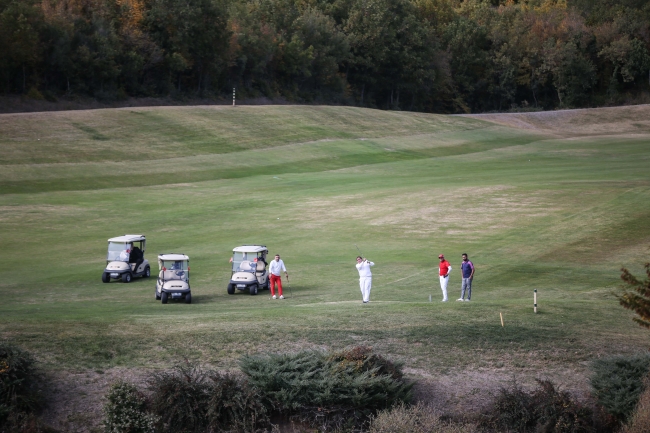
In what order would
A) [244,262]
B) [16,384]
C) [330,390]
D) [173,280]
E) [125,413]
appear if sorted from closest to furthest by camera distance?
[125,413] → [16,384] → [330,390] → [173,280] → [244,262]

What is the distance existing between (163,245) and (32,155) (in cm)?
2359

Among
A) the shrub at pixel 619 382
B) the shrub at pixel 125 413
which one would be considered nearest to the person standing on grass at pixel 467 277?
the shrub at pixel 619 382

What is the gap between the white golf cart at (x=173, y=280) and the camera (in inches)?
961

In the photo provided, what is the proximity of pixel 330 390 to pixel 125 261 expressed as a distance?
15.4 metres

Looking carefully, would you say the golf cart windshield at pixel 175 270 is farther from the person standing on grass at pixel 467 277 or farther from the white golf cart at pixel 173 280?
the person standing on grass at pixel 467 277

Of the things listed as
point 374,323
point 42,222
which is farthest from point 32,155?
point 374,323

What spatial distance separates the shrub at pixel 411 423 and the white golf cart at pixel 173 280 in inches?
443

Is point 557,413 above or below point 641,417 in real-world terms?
below

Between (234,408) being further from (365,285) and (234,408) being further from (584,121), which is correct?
(584,121)

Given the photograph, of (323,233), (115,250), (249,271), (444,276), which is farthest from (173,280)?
Result: (323,233)

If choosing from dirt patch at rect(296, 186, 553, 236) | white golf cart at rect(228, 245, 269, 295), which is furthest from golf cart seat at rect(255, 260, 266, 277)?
dirt patch at rect(296, 186, 553, 236)

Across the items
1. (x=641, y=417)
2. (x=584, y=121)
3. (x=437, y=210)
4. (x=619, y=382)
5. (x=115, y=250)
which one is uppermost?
(x=584, y=121)

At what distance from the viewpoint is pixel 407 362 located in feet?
55.1

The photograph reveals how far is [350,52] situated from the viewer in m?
113
